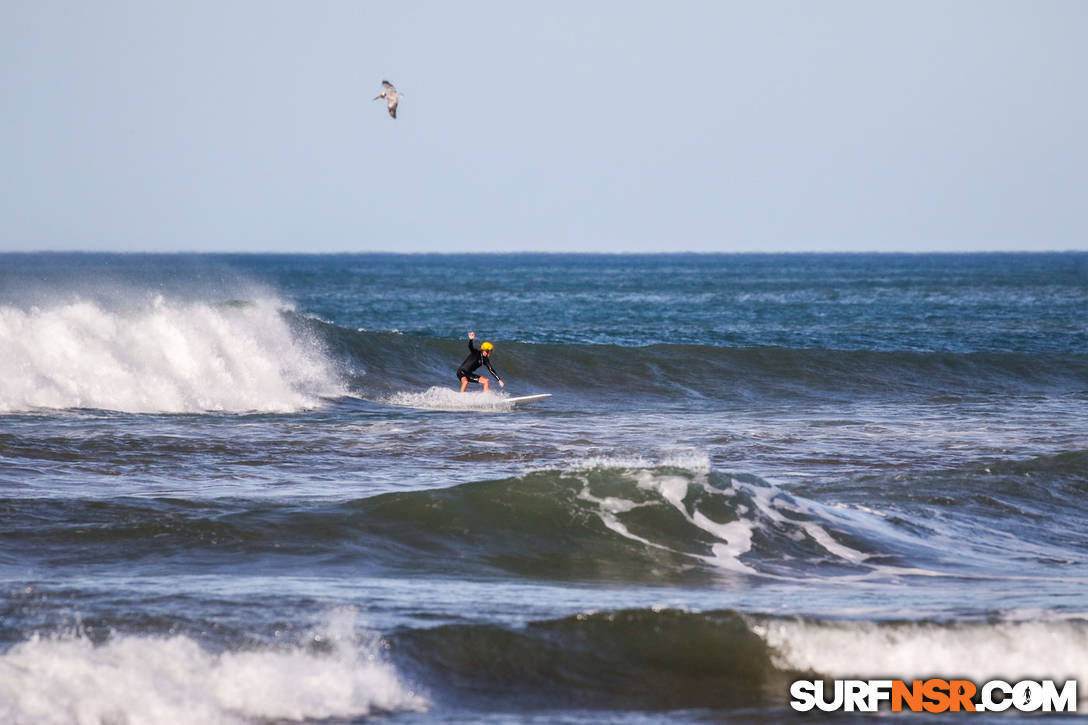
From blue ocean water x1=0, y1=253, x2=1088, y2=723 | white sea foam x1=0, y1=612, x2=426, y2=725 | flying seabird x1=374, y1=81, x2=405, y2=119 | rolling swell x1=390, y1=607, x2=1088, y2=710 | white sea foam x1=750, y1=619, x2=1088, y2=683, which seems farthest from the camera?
flying seabird x1=374, y1=81, x2=405, y2=119


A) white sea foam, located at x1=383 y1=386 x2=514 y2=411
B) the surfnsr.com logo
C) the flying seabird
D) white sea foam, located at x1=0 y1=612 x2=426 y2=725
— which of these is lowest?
white sea foam, located at x1=383 y1=386 x2=514 y2=411

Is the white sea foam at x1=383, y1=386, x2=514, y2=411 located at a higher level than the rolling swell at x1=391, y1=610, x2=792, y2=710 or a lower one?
lower

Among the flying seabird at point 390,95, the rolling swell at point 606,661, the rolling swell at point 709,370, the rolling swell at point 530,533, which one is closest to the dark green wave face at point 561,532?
the rolling swell at point 530,533

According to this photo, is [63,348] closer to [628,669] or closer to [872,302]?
[628,669]

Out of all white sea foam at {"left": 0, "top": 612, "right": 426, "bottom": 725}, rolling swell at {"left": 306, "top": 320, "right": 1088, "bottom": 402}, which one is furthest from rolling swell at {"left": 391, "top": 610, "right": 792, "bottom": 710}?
rolling swell at {"left": 306, "top": 320, "right": 1088, "bottom": 402}

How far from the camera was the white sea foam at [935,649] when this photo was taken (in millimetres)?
8148

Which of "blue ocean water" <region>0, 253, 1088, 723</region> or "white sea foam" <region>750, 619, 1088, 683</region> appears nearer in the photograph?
"blue ocean water" <region>0, 253, 1088, 723</region>

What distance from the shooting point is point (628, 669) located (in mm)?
8336

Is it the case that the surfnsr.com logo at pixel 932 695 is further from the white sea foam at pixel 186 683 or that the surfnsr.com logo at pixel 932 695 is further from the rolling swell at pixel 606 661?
the white sea foam at pixel 186 683

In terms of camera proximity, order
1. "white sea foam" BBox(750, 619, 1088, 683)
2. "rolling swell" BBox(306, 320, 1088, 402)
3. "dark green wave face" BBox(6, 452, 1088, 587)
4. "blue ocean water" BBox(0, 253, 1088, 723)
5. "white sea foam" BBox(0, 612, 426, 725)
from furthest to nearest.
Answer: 1. "rolling swell" BBox(306, 320, 1088, 402)
2. "dark green wave face" BBox(6, 452, 1088, 587)
3. "white sea foam" BBox(750, 619, 1088, 683)
4. "blue ocean water" BBox(0, 253, 1088, 723)
5. "white sea foam" BBox(0, 612, 426, 725)

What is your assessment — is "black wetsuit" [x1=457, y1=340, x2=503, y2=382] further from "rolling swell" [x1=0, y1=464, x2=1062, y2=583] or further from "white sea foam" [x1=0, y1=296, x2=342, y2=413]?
"rolling swell" [x1=0, y1=464, x2=1062, y2=583]

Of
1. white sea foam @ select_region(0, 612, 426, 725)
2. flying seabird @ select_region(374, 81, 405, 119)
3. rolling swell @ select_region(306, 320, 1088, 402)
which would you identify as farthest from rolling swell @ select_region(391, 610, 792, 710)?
rolling swell @ select_region(306, 320, 1088, 402)

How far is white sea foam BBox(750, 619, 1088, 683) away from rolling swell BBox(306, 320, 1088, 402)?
59.8 ft

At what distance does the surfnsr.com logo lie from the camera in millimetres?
7676
